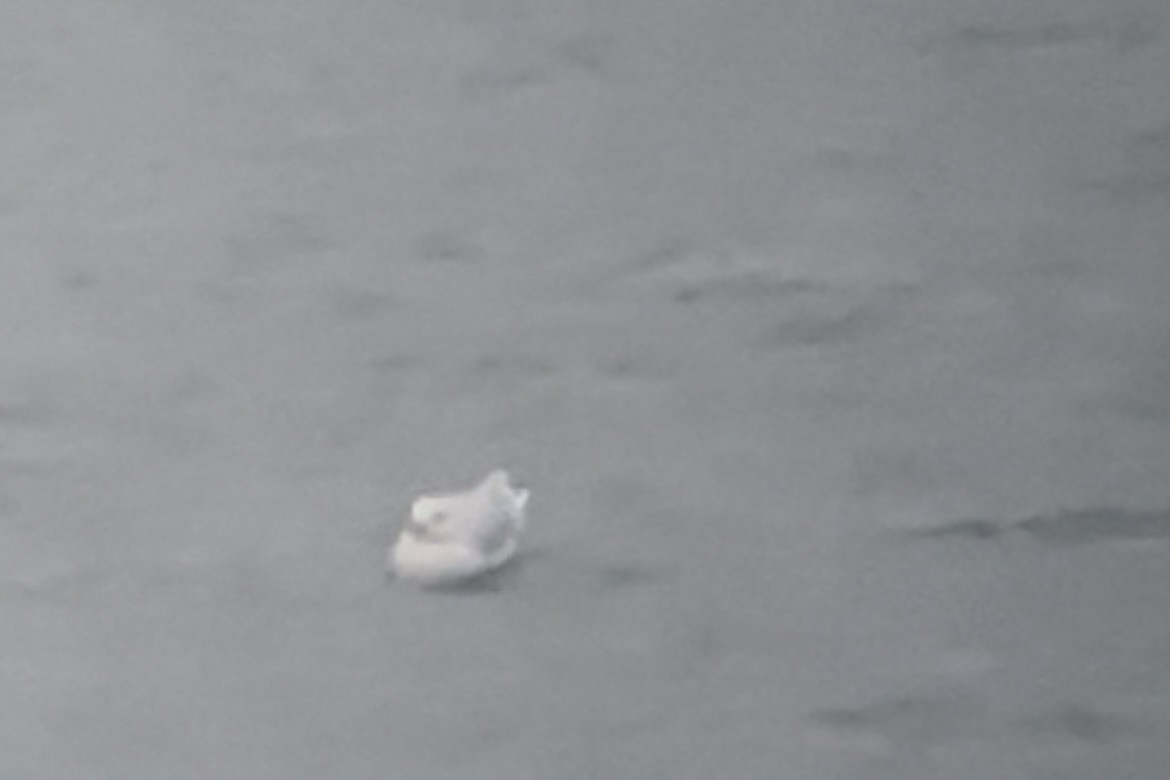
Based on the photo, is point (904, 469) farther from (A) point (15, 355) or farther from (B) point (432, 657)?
(A) point (15, 355)

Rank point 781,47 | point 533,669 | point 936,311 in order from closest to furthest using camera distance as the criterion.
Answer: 1. point 533,669
2. point 936,311
3. point 781,47

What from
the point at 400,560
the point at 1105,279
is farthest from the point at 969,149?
the point at 400,560

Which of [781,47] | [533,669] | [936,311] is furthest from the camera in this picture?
[781,47]

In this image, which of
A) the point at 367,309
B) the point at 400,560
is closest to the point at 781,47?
the point at 367,309

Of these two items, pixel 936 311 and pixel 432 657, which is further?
pixel 936 311
